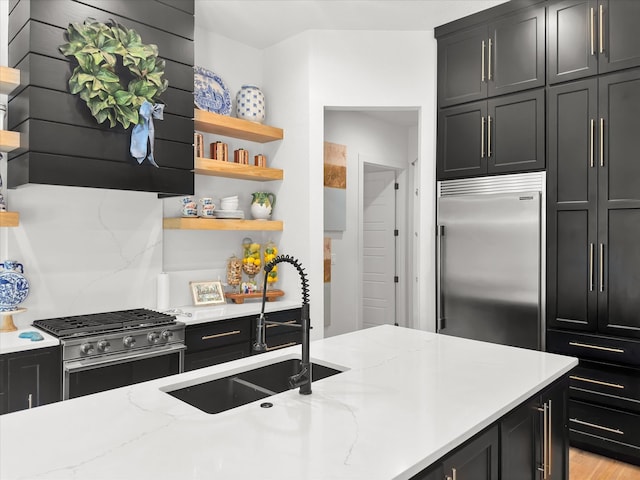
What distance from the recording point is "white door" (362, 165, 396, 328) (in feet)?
→ 19.1

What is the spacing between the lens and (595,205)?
301 cm

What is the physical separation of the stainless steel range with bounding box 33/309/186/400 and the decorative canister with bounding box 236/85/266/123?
5.86 ft

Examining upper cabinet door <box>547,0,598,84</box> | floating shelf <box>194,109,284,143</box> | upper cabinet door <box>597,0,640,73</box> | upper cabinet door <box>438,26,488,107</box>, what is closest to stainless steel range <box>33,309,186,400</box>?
floating shelf <box>194,109,284,143</box>

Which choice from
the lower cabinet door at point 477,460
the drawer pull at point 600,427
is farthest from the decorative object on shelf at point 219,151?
the drawer pull at point 600,427

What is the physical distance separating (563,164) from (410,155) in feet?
9.60

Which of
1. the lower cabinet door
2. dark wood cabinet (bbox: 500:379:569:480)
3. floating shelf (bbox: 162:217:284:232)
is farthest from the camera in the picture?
floating shelf (bbox: 162:217:284:232)

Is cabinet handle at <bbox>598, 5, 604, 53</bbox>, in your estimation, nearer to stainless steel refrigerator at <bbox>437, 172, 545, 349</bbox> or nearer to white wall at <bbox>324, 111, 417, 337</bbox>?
stainless steel refrigerator at <bbox>437, 172, 545, 349</bbox>

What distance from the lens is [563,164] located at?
10.3 feet

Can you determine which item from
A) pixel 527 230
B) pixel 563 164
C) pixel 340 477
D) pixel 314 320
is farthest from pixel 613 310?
pixel 340 477

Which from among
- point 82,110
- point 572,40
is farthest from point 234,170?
point 572,40

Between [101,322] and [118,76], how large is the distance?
56.1 inches

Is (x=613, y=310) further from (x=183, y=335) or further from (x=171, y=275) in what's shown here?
(x=171, y=275)

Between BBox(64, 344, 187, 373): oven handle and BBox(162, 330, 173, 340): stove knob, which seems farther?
BBox(162, 330, 173, 340): stove knob

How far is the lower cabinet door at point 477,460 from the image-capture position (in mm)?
1277
